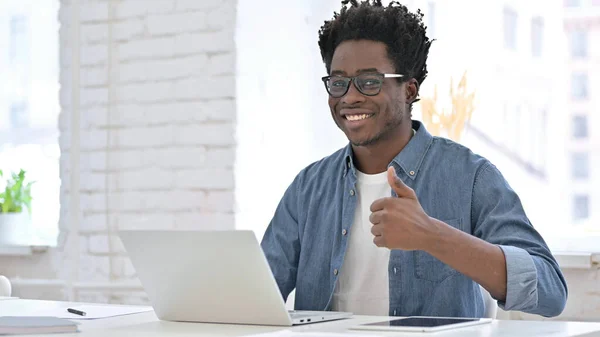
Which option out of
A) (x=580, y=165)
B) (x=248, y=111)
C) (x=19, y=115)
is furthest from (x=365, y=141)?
(x=19, y=115)

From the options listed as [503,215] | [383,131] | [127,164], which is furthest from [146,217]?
[503,215]

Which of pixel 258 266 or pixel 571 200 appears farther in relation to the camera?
pixel 571 200

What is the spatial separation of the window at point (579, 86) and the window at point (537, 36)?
0.15 meters

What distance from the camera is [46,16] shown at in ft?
14.3

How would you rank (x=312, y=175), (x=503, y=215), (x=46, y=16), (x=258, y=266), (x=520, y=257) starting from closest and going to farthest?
(x=258, y=266) → (x=520, y=257) → (x=503, y=215) → (x=312, y=175) → (x=46, y=16)

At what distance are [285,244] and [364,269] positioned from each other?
258 millimetres

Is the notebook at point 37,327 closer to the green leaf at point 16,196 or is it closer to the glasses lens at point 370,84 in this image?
the glasses lens at point 370,84

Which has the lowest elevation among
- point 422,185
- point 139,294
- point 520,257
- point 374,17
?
point 139,294

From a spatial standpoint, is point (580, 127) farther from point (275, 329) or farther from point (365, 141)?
point (275, 329)

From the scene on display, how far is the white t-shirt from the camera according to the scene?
2307 millimetres

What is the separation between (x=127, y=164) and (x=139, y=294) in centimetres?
46

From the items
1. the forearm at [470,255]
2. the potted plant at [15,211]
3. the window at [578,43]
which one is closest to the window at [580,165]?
the window at [578,43]

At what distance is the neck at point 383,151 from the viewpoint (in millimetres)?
2400

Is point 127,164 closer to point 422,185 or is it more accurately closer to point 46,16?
point 46,16
